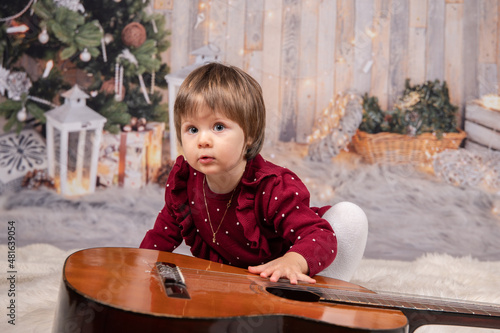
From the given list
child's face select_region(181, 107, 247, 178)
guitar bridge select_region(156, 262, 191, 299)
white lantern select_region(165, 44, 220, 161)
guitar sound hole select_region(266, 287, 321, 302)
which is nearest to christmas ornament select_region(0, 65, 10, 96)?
white lantern select_region(165, 44, 220, 161)

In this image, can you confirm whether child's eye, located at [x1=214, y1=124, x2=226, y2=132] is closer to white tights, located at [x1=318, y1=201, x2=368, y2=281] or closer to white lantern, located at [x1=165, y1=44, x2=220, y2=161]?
white tights, located at [x1=318, y1=201, x2=368, y2=281]

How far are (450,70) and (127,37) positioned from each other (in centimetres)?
130

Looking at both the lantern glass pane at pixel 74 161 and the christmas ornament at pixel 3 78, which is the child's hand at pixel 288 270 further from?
the christmas ornament at pixel 3 78

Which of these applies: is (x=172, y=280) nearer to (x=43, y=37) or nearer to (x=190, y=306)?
(x=190, y=306)

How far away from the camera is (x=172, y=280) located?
827 millimetres

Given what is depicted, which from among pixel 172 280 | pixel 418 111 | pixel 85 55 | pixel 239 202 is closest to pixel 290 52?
pixel 418 111

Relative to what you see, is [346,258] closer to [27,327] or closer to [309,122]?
[27,327]

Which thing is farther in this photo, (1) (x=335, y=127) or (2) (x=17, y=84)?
(1) (x=335, y=127)

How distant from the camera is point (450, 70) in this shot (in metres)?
2.20

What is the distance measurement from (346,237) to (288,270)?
0.24 meters

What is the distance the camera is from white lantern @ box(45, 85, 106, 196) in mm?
2120

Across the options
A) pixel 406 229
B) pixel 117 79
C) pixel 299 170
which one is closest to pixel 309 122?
pixel 299 170

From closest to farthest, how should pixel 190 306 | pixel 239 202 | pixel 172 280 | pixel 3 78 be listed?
pixel 190 306, pixel 172 280, pixel 239 202, pixel 3 78

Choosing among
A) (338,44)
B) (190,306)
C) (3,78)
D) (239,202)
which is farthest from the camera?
(338,44)
